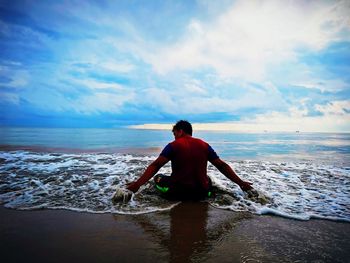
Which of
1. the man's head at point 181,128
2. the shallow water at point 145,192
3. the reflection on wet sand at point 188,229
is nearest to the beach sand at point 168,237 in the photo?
the reflection on wet sand at point 188,229

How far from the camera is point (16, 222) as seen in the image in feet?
11.5

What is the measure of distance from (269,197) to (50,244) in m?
4.06

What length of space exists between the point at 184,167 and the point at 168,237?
64.8 inches

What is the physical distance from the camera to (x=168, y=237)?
3086 mm

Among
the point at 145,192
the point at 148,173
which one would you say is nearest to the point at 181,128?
the point at 148,173

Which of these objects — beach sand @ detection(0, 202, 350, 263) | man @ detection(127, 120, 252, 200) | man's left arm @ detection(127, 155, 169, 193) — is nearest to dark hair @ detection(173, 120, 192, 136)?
man @ detection(127, 120, 252, 200)

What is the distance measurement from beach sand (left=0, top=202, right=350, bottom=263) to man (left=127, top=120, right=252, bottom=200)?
0.64m

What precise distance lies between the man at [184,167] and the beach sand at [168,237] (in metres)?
0.64

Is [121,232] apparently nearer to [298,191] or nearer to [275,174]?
[298,191]

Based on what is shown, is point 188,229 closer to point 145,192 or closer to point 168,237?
point 168,237

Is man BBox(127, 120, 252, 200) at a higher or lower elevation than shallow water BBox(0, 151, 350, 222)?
higher

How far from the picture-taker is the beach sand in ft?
8.59

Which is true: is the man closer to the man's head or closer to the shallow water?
the man's head

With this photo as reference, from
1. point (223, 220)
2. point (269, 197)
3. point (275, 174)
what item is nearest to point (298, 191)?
point (269, 197)
